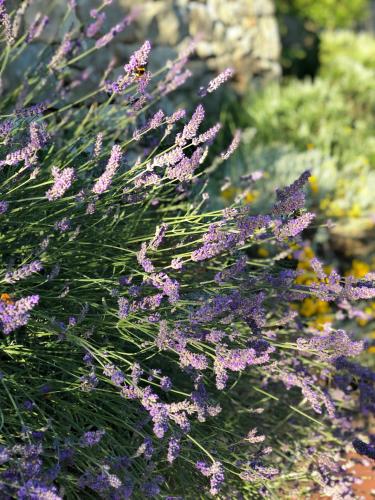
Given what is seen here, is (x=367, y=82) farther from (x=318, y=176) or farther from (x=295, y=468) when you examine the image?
(x=295, y=468)

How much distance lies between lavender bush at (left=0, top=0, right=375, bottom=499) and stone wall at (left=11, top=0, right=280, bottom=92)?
226 cm

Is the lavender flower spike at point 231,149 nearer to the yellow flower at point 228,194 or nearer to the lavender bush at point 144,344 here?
the lavender bush at point 144,344

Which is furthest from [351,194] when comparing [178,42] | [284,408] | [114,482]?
[114,482]

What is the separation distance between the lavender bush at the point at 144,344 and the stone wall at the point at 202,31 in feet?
7.40

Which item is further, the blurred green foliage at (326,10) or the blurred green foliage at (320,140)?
the blurred green foliage at (326,10)

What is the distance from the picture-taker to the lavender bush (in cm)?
172

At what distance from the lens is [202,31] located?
5555mm

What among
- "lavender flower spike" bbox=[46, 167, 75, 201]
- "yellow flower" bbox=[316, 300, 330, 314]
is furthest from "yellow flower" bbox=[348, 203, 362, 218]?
"lavender flower spike" bbox=[46, 167, 75, 201]

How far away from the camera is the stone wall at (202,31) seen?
14.5 feet

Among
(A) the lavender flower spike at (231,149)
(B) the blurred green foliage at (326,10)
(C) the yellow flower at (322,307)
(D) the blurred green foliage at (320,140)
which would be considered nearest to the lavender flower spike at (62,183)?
A: (A) the lavender flower spike at (231,149)

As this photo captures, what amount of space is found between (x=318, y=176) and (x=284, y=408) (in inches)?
108

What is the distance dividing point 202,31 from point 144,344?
4.24 metres

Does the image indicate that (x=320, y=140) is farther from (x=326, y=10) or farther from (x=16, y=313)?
(x=326, y=10)

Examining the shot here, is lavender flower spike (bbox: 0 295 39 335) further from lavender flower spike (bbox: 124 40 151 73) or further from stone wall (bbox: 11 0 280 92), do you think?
stone wall (bbox: 11 0 280 92)
